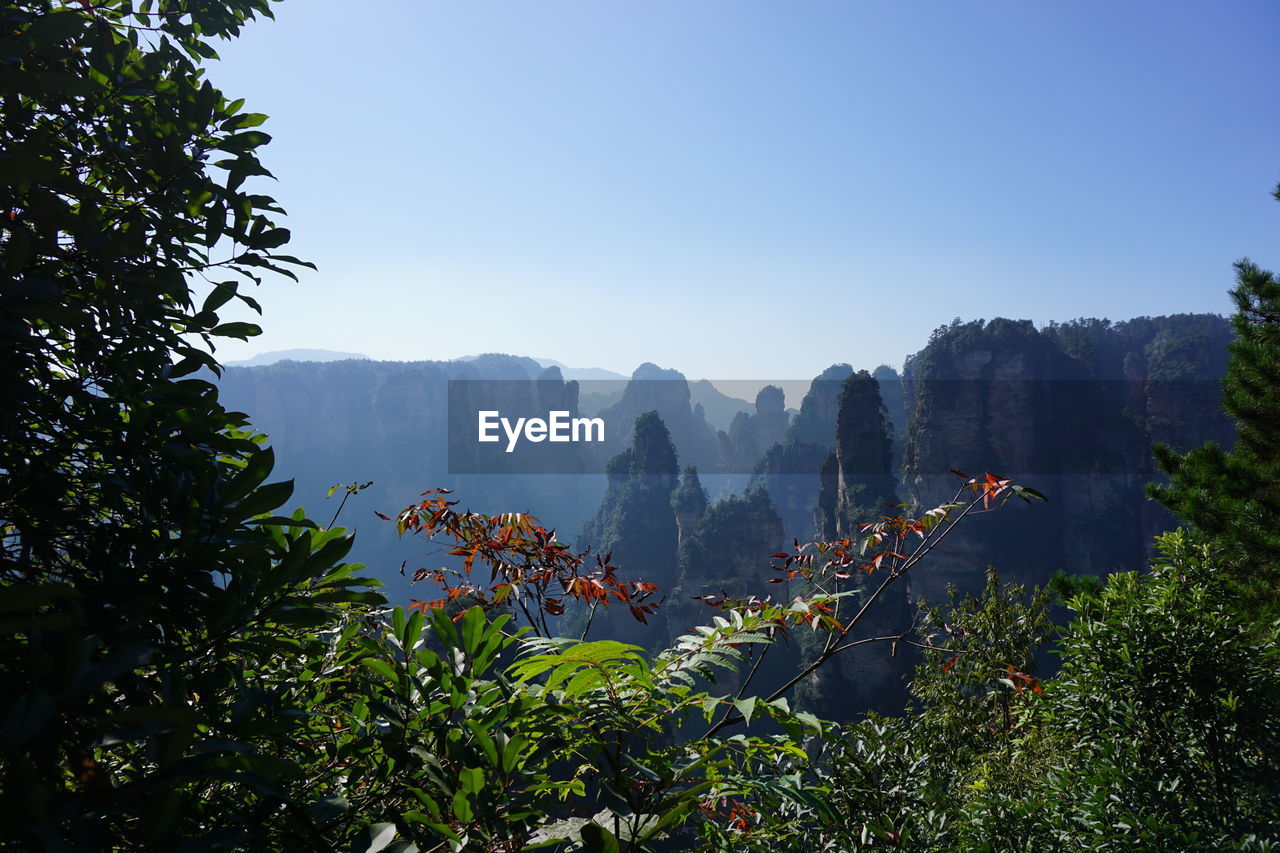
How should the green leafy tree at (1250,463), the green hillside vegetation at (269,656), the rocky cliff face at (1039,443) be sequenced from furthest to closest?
the rocky cliff face at (1039,443)
the green leafy tree at (1250,463)
the green hillside vegetation at (269,656)

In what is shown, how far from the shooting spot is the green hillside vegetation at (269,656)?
1049 millimetres

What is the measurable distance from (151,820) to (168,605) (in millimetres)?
537

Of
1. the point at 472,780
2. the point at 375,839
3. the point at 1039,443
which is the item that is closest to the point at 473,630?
the point at 472,780

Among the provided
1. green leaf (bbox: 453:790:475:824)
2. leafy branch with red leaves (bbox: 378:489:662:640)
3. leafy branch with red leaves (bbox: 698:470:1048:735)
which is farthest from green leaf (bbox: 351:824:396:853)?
leafy branch with red leaves (bbox: 378:489:662:640)

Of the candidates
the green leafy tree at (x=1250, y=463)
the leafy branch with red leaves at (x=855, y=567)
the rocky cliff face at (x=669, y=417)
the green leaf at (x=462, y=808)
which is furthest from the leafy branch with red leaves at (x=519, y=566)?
the rocky cliff face at (x=669, y=417)

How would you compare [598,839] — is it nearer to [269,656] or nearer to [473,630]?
[473,630]

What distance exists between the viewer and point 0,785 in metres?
0.79

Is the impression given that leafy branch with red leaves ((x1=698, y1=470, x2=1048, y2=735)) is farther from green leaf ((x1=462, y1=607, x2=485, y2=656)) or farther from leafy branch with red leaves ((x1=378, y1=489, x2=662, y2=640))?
green leaf ((x1=462, y1=607, x2=485, y2=656))

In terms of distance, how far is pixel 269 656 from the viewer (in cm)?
135

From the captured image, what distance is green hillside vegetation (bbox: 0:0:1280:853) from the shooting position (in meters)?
1.05

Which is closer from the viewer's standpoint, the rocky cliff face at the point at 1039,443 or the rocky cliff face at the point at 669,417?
the rocky cliff face at the point at 1039,443

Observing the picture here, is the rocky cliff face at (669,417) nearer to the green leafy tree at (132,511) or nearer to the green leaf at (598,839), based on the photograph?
the green leafy tree at (132,511)

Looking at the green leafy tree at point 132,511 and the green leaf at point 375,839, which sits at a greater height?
the green leafy tree at point 132,511

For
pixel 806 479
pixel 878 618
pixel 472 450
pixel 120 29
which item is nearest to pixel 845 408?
pixel 878 618
